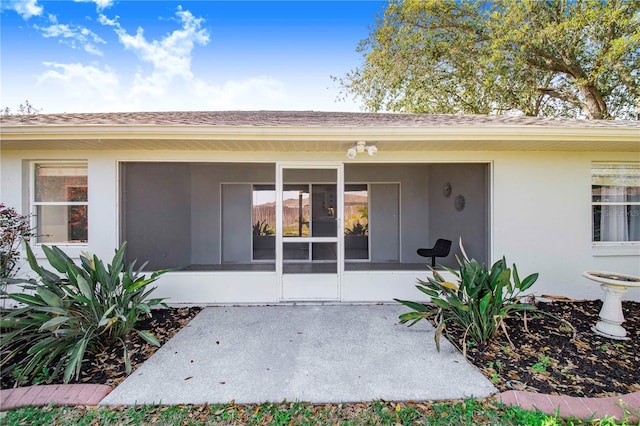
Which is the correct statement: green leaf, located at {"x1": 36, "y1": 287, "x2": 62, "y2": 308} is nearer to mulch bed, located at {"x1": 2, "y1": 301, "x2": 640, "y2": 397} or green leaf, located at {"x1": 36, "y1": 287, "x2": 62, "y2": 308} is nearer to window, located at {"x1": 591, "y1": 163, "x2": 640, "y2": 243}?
mulch bed, located at {"x1": 2, "y1": 301, "x2": 640, "y2": 397}

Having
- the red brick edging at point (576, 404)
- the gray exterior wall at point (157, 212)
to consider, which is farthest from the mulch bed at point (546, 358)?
the gray exterior wall at point (157, 212)

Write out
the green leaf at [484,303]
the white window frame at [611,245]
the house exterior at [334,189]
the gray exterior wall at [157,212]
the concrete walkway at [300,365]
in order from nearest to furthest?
the concrete walkway at [300,365] < the green leaf at [484,303] < the house exterior at [334,189] < the white window frame at [611,245] < the gray exterior wall at [157,212]

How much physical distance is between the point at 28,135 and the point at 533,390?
23.4 ft

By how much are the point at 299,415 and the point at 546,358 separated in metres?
2.92

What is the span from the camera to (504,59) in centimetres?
1300

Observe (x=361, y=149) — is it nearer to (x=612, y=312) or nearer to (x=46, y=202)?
(x=612, y=312)

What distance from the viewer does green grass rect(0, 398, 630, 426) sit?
245cm

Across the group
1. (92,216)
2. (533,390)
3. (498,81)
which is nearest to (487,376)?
(533,390)

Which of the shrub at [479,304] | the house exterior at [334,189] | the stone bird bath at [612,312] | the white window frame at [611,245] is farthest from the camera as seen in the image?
the white window frame at [611,245]

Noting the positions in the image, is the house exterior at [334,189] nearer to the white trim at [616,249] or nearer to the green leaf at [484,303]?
the white trim at [616,249]

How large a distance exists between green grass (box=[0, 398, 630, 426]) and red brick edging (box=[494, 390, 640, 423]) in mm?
81

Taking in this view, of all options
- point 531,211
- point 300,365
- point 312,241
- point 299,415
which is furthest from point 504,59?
point 299,415

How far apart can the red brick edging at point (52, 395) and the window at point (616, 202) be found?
7863 millimetres

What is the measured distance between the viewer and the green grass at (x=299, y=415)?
245 cm
